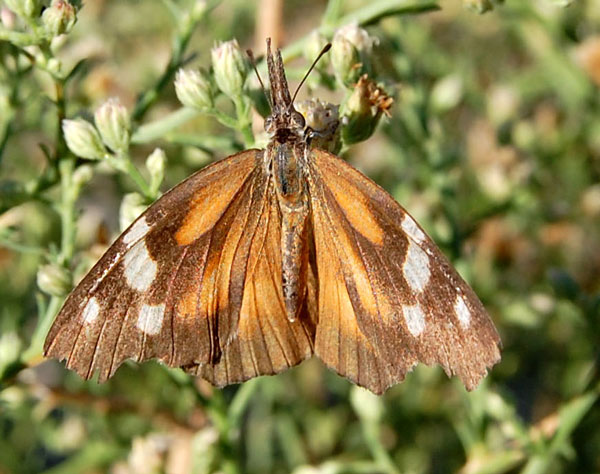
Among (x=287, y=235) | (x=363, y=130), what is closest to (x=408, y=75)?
(x=363, y=130)

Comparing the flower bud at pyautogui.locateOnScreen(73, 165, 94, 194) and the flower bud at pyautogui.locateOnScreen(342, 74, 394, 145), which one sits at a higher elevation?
the flower bud at pyautogui.locateOnScreen(342, 74, 394, 145)

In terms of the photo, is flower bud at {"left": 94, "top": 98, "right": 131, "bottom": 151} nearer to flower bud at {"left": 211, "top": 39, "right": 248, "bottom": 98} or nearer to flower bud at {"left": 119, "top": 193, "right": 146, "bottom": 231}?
flower bud at {"left": 119, "top": 193, "right": 146, "bottom": 231}

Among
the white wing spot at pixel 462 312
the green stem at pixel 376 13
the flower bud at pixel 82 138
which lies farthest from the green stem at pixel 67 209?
the white wing spot at pixel 462 312

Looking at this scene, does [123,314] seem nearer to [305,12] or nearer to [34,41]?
[34,41]

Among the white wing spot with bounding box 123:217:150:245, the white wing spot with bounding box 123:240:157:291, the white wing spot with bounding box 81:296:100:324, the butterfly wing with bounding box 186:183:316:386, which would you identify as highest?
the white wing spot with bounding box 123:217:150:245

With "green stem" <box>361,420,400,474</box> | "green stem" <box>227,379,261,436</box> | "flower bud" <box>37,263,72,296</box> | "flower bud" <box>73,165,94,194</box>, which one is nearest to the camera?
"flower bud" <box>37,263,72,296</box>

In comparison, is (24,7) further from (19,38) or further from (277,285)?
→ (277,285)

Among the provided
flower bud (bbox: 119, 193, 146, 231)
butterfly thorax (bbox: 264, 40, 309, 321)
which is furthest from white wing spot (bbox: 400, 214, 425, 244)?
flower bud (bbox: 119, 193, 146, 231)

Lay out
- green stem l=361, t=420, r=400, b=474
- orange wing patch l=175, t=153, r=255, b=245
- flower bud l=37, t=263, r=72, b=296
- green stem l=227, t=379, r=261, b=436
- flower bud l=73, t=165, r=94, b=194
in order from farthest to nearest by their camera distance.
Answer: green stem l=361, t=420, r=400, b=474 < green stem l=227, t=379, r=261, b=436 < flower bud l=73, t=165, r=94, b=194 < flower bud l=37, t=263, r=72, b=296 < orange wing patch l=175, t=153, r=255, b=245

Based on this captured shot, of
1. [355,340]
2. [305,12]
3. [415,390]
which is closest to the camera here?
[355,340]
